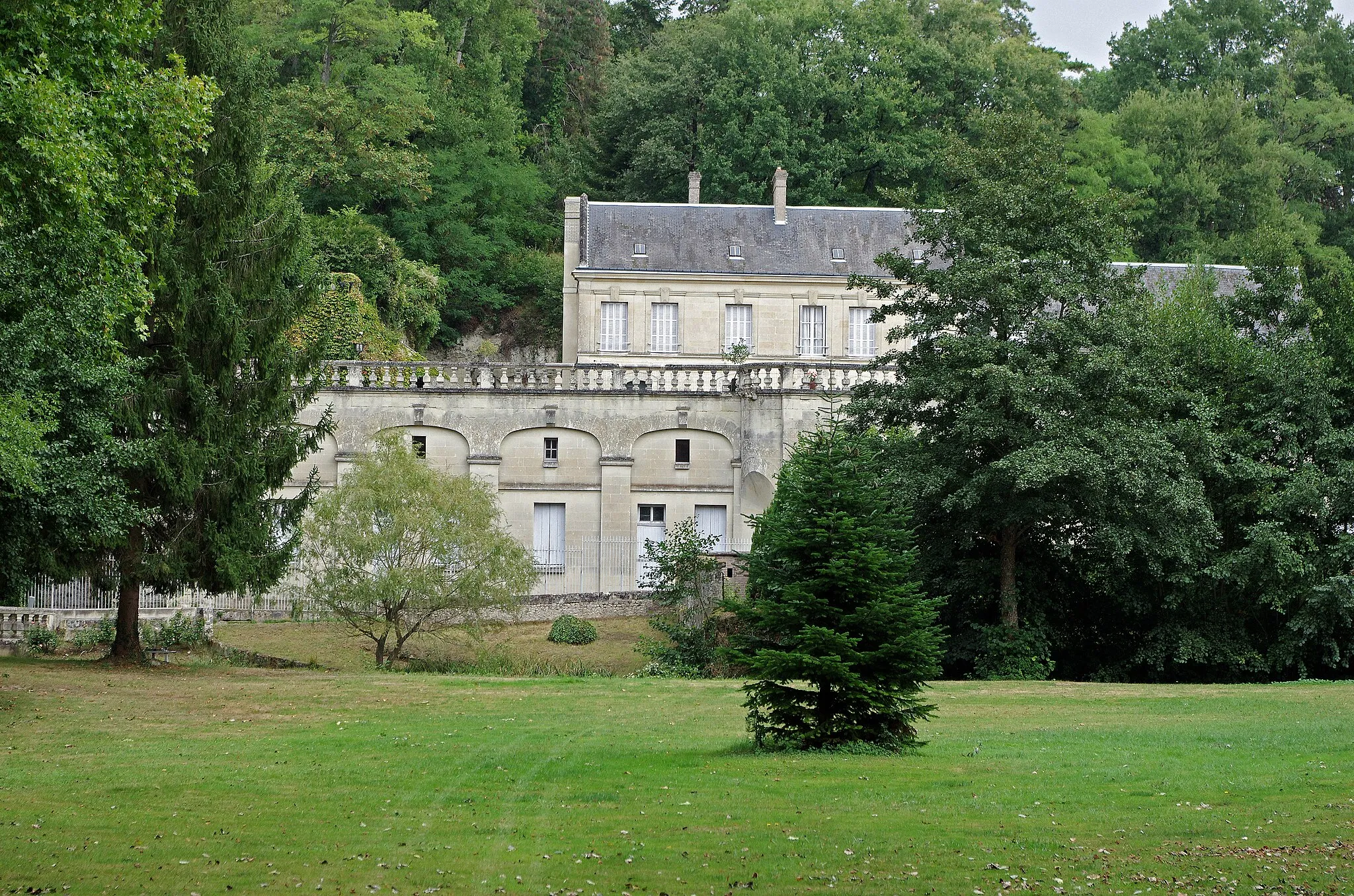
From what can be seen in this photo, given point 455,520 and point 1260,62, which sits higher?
point 1260,62

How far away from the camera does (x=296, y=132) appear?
45.3 meters

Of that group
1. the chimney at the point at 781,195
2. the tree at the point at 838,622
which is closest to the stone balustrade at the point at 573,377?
the chimney at the point at 781,195

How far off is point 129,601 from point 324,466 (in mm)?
11769

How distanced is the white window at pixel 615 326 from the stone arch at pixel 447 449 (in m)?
10.7

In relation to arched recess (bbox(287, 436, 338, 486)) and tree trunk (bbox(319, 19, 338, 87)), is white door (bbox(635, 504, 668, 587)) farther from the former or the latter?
tree trunk (bbox(319, 19, 338, 87))

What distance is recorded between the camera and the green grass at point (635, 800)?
9781 millimetres

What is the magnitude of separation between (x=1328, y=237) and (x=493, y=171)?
30.6 m

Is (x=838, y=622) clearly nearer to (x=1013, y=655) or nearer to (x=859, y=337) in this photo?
(x=1013, y=655)

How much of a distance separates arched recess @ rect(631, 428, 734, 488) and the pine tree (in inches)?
504

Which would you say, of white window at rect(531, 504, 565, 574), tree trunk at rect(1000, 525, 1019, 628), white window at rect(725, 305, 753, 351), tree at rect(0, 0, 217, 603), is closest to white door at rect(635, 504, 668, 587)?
white window at rect(531, 504, 565, 574)

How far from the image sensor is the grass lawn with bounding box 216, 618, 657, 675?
25938 millimetres

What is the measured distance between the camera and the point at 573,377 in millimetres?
34750

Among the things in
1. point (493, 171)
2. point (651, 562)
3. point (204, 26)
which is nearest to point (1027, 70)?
point (493, 171)

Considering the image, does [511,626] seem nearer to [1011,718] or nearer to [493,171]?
[1011,718]
